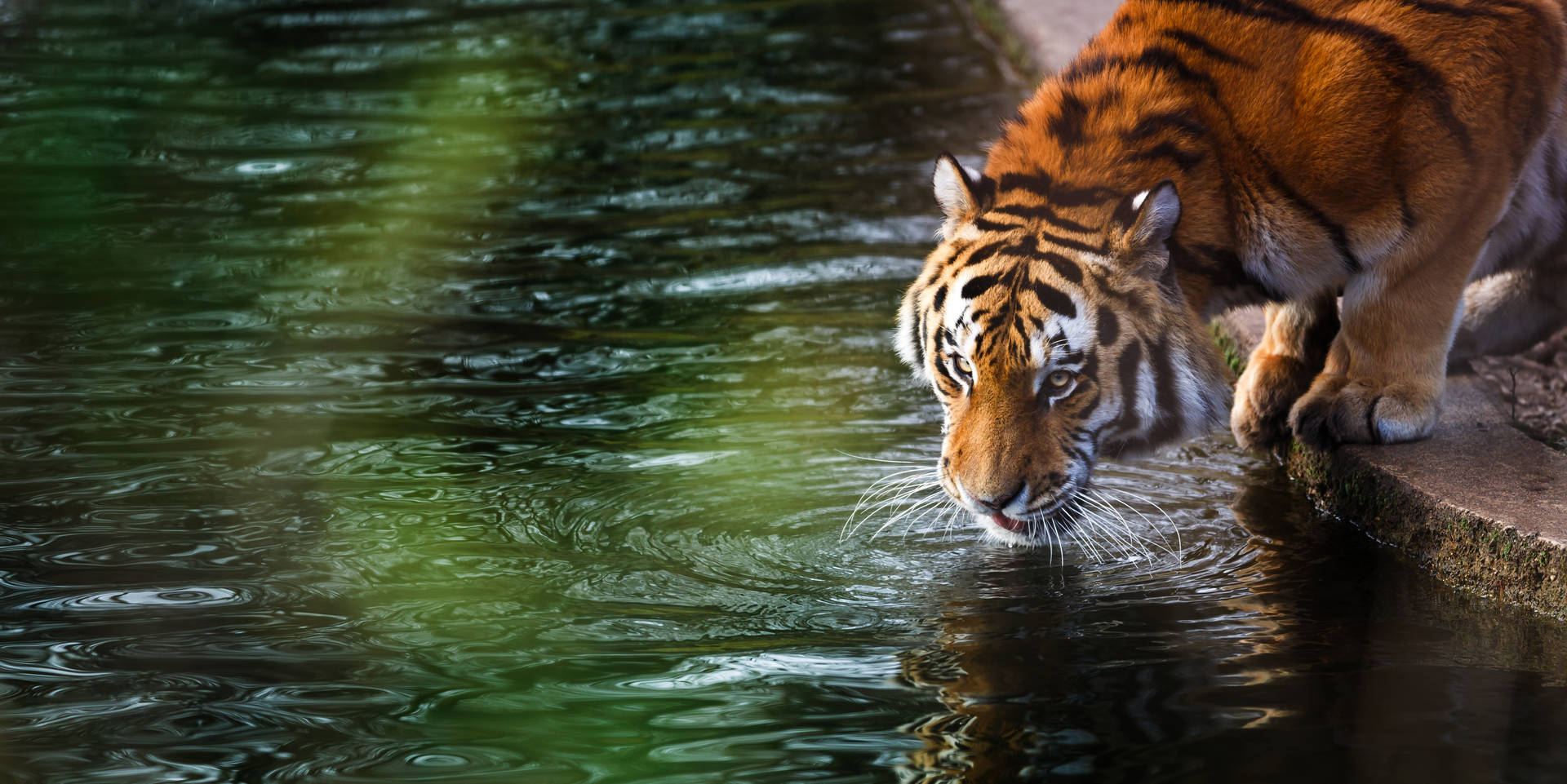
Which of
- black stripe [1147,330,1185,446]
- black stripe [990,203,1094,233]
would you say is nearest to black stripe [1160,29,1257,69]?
black stripe [990,203,1094,233]

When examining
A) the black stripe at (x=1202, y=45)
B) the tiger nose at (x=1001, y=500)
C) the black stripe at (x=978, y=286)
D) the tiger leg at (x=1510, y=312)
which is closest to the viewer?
the tiger nose at (x=1001, y=500)

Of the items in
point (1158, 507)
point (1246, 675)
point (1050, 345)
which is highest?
point (1050, 345)

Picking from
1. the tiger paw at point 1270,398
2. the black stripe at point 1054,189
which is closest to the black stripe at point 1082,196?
the black stripe at point 1054,189

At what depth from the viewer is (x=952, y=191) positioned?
10.2ft

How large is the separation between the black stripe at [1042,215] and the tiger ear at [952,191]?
0.19 ft

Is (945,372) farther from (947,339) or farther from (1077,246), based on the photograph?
(1077,246)

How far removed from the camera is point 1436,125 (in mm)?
3125

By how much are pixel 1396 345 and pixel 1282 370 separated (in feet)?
1.18

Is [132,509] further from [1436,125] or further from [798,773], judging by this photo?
[1436,125]

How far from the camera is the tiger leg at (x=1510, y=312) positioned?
3.87 meters

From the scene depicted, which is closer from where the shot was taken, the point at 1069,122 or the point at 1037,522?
the point at 1037,522

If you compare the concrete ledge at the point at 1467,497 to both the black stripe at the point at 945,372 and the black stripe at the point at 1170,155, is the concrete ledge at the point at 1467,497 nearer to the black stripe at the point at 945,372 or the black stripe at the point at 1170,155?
the black stripe at the point at 1170,155

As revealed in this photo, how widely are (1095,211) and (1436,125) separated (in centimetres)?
74

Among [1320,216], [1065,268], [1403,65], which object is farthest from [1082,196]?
[1403,65]
